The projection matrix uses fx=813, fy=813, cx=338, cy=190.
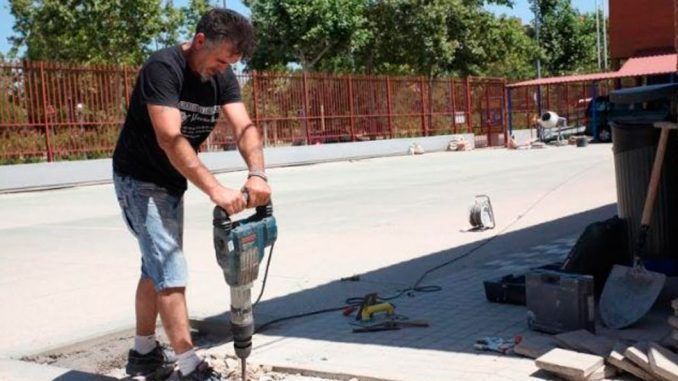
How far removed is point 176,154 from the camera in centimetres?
366

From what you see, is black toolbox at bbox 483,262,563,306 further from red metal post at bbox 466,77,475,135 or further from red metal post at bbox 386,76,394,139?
red metal post at bbox 466,77,475,135

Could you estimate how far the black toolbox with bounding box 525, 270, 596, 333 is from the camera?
14.9 feet

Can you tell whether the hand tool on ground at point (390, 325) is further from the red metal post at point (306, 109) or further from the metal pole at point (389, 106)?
the metal pole at point (389, 106)

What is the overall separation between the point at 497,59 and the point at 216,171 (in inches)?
768

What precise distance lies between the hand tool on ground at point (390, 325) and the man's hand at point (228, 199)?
1.78 m

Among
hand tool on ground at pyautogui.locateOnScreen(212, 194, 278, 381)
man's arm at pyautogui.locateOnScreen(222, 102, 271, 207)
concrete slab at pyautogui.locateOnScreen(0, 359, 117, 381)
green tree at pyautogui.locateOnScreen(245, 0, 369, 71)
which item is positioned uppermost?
green tree at pyautogui.locateOnScreen(245, 0, 369, 71)

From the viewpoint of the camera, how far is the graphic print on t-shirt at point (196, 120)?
3938 millimetres

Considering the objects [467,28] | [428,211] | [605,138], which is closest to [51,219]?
[428,211]

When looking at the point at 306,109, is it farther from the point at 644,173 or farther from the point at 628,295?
the point at 628,295

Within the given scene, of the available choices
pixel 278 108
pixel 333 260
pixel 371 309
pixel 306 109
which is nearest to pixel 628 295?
pixel 371 309

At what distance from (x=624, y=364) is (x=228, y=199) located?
6.64 feet

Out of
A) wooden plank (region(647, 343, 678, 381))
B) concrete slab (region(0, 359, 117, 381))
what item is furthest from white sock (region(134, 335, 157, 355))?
wooden plank (region(647, 343, 678, 381))

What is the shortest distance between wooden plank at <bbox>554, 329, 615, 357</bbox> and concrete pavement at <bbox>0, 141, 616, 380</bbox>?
0.83 ft

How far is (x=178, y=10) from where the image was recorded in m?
31.2
